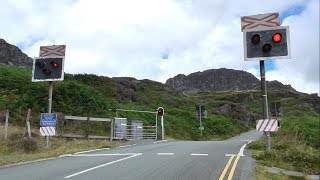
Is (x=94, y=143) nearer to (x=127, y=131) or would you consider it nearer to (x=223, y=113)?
(x=127, y=131)

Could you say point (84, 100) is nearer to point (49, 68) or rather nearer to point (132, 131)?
point (132, 131)

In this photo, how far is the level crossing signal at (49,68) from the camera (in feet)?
72.7

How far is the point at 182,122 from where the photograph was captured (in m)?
57.2

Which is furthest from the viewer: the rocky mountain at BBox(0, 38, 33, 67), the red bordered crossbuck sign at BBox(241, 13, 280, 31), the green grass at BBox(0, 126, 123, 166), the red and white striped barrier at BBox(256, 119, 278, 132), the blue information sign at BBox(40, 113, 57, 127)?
the rocky mountain at BBox(0, 38, 33, 67)

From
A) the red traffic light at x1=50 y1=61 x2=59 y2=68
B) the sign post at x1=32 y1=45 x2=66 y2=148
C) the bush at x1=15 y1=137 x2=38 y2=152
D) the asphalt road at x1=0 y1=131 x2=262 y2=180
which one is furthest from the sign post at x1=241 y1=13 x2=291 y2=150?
the bush at x1=15 y1=137 x2=38 y2=152

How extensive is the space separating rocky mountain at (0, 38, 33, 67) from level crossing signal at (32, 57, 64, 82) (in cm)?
3473

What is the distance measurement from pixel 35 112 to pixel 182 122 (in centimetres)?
2820

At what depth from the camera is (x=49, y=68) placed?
22.2 meters

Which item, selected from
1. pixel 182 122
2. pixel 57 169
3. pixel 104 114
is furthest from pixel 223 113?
pixel 57 169

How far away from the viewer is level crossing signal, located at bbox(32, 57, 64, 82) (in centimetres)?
2216

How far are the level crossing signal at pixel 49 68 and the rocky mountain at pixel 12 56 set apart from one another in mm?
34734

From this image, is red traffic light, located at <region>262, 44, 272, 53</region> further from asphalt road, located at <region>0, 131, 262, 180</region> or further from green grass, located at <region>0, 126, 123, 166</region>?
green grass, located at <region>0, 126, 123, 166</region>

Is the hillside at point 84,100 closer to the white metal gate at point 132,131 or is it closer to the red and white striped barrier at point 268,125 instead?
the white metal gate at point 132,131

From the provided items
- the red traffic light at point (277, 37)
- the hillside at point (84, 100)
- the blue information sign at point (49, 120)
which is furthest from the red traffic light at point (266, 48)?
the hillside at point (84, 100)
